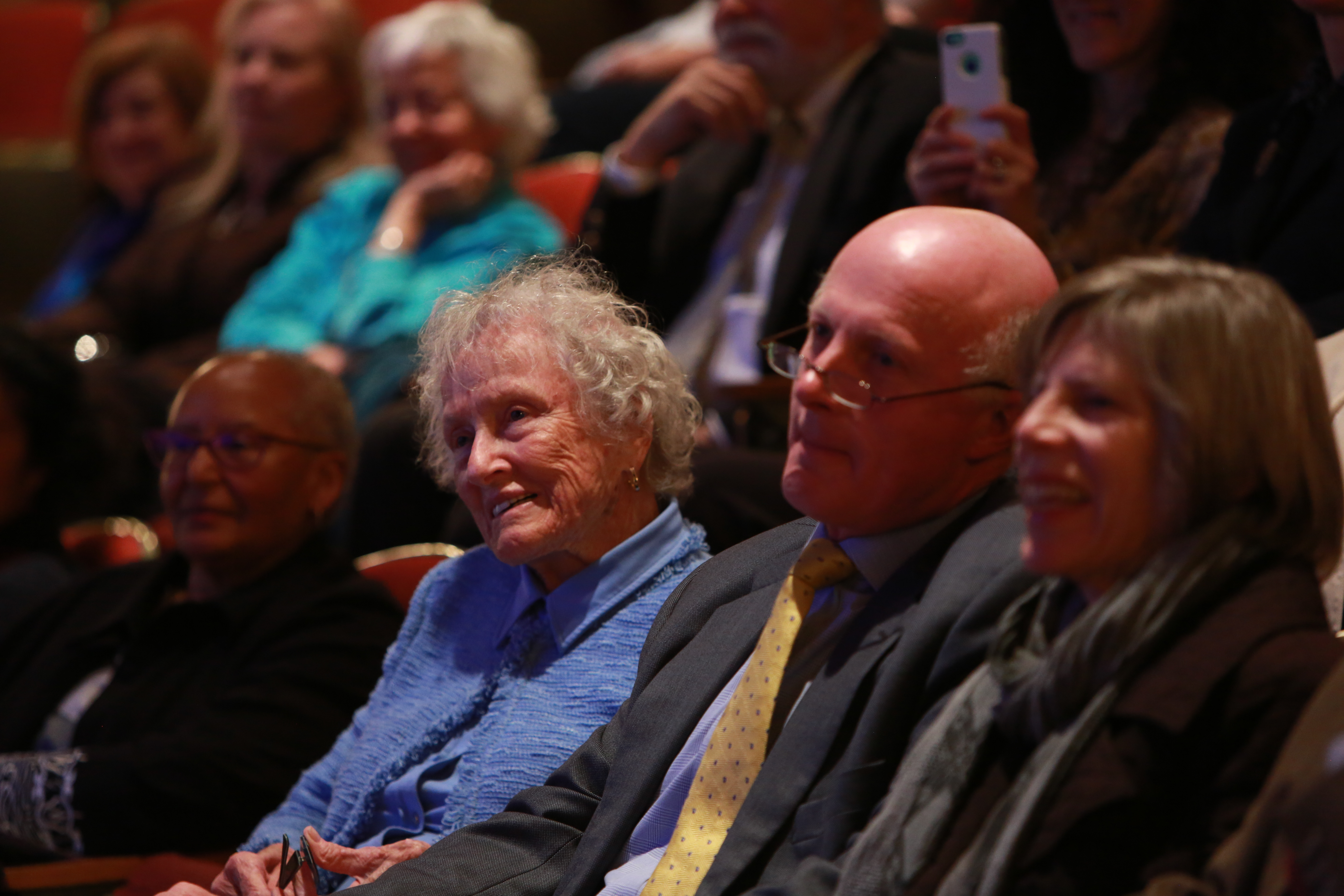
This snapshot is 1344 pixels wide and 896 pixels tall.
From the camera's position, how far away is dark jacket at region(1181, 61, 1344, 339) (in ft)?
6.31

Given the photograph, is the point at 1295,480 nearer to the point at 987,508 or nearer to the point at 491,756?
the point at 987,508

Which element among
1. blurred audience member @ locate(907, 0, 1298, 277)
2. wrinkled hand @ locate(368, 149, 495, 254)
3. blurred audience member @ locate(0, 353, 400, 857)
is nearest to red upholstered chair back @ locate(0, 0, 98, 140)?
wrinkled hand @ locate(368, 149, 495, 254)

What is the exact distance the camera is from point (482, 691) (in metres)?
1.82

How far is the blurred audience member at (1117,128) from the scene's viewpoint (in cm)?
217

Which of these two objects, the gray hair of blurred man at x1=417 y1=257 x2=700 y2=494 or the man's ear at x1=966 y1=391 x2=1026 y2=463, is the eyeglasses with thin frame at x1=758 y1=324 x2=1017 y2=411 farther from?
the gray hair of blurred man at x1=417 y1=257 x2=700 y2=494

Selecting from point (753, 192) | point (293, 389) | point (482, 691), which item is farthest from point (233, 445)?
point (753, 192)

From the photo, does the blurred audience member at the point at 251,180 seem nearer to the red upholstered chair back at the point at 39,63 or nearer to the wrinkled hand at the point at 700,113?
the wrinkled hand at the point at 700,113

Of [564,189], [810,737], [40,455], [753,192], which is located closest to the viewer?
[810,737]

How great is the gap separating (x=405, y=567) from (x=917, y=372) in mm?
1286

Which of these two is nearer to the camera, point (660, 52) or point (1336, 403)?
point (1336, 403)

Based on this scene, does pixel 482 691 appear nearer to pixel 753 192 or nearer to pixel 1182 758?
→ pixel 1182 758

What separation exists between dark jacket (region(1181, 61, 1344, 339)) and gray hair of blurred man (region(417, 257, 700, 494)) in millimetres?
792

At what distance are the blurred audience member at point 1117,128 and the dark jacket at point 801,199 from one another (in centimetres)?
25

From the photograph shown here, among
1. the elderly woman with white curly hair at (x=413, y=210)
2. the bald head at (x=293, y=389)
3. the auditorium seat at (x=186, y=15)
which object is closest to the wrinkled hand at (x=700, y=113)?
the elderly woman with white curly hair at (x=413, y=210)
